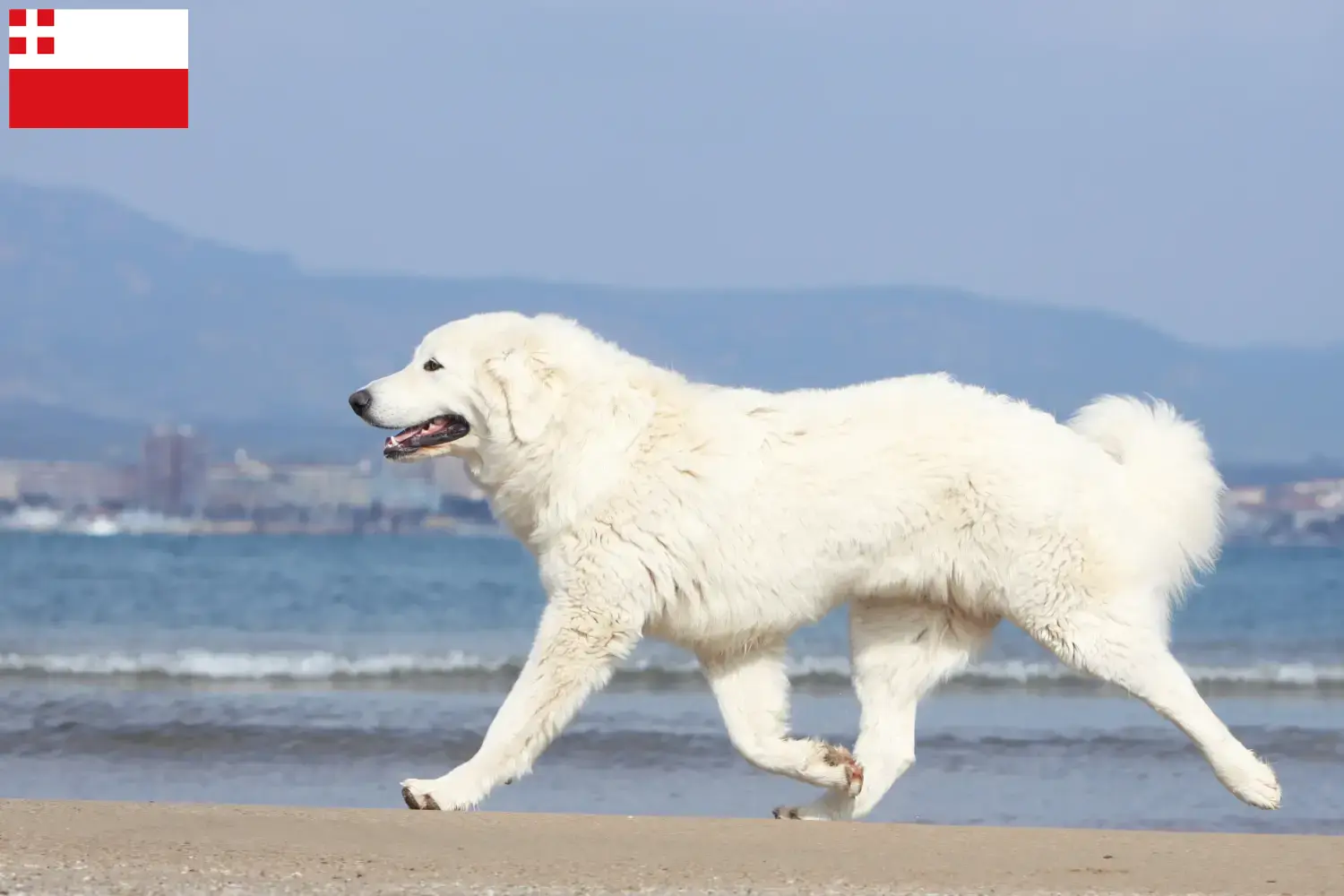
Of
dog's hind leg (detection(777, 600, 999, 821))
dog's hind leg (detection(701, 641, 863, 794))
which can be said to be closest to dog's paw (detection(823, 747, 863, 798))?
dog's hind leg (detection(701, 641, 863, 794))

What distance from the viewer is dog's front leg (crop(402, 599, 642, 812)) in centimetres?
606

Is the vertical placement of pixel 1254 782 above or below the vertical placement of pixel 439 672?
above

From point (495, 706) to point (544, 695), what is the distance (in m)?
6.35

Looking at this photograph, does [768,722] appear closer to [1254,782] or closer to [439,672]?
[1254,782]

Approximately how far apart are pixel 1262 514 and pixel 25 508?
1923 centimetres

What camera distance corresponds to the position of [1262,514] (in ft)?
85.3

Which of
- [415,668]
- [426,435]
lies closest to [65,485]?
[415,668]

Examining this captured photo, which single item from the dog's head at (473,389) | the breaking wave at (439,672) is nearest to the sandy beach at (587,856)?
the dog's head at (473,389)

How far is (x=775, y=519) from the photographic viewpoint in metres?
6.34

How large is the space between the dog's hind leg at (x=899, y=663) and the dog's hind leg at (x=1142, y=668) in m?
0.36

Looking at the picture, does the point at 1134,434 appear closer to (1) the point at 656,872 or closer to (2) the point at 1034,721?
(1) the point at 656,872

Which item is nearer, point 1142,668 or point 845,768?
point 845,768

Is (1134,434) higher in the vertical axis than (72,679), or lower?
higher

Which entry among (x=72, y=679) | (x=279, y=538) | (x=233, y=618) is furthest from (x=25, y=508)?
(x=72, y=679)
